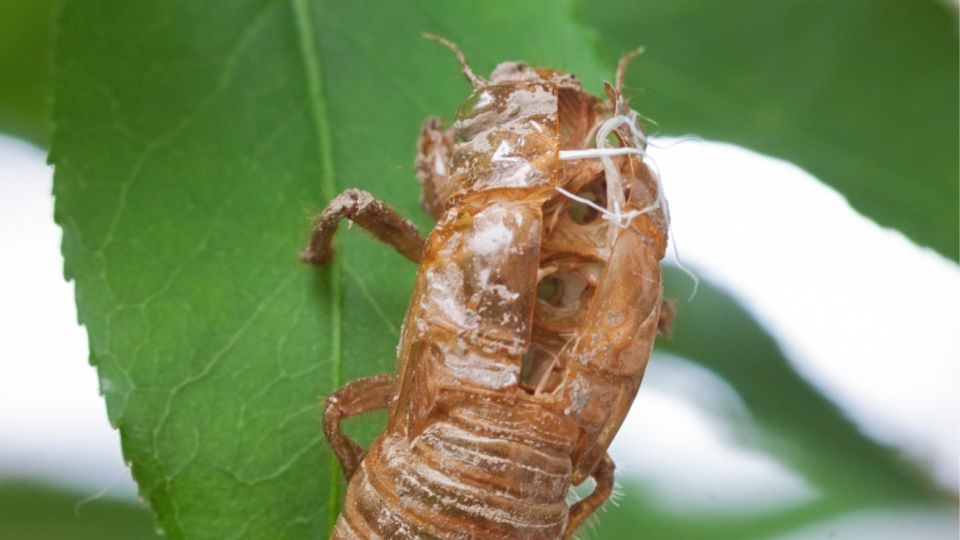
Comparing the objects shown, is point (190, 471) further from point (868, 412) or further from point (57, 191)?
point (868, 412)

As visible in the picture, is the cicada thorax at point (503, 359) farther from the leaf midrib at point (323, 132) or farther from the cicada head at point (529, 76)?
the leaf midrib at point (323, 132)

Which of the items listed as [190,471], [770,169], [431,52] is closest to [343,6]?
[431,52]

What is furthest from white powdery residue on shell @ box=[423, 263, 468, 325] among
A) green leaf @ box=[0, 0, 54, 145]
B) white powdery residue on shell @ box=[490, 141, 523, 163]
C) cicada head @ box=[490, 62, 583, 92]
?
green leaf @ box=[0, 0, 54, 145]

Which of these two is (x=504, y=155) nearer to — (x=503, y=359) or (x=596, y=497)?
(x=503, y=359)

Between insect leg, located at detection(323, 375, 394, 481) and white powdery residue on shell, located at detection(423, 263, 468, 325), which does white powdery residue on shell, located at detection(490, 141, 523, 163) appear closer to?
white powdery residue on shell, located at detection(423, 263, 468, 325)

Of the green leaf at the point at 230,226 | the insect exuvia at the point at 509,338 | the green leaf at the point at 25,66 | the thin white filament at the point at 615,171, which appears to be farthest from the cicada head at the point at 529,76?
the green leaf at the point at 25,66
